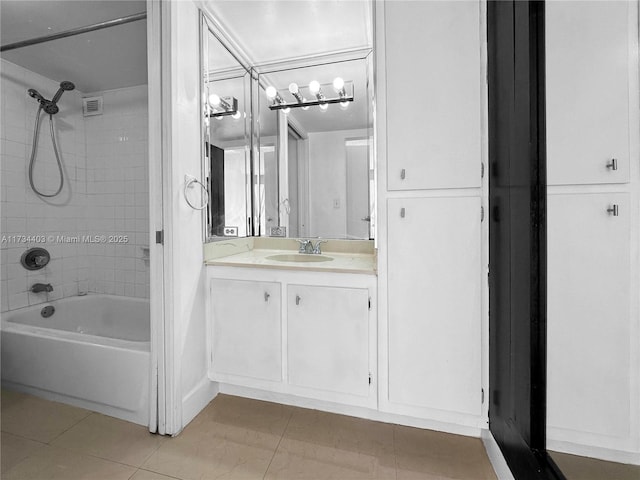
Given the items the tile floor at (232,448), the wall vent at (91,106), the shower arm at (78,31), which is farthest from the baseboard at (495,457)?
the wall vent at (91,106)

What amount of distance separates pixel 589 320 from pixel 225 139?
207 centimetres

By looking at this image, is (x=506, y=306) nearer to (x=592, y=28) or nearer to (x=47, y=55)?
(x=592, y=28)

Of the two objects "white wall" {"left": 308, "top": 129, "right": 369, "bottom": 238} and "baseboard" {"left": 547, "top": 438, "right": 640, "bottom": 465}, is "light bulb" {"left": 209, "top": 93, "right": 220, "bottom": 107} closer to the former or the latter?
"white wall" {"left": 308, "top": 129, "right": 369, "bottom": 238}

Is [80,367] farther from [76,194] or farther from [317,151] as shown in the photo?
[317,151]

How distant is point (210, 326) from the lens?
1.78 m

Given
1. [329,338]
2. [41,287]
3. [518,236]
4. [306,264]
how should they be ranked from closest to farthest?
[518,236]
[329,338]
[306,264]
[41,287]

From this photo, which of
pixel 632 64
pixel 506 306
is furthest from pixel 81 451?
pixel 632 64

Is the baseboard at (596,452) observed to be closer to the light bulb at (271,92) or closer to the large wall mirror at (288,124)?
the large wall mirror at (288,124)

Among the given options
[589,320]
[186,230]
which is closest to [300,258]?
[186,230]

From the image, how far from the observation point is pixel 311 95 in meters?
2.17

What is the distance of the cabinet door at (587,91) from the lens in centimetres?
66

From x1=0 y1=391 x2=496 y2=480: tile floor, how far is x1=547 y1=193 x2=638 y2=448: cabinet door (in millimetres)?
682

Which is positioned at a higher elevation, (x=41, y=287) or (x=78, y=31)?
(x=78, y=31)

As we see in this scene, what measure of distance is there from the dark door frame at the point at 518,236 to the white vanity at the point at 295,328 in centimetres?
54
